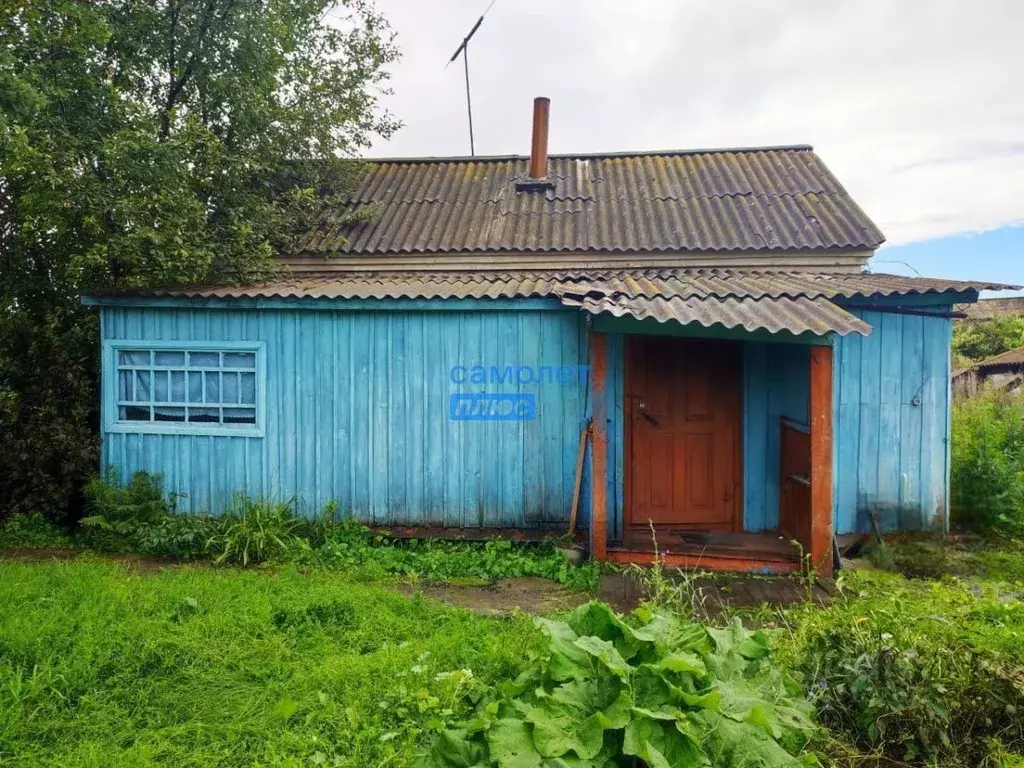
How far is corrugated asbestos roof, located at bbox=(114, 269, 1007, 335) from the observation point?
5.48m

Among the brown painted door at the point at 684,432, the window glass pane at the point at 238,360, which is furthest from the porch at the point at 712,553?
the window glass pane at the point at 238,360

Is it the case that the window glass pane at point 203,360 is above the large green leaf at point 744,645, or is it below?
above

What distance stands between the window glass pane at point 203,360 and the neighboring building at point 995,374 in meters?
17.2

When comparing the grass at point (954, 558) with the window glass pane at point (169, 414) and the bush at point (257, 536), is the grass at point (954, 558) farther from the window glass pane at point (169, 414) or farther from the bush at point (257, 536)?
the window glass pane at point (169, 414)

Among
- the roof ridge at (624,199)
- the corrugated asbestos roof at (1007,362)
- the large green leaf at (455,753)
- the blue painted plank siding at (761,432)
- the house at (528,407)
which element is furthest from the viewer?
the corrugated asbestos roof at (1007,362)

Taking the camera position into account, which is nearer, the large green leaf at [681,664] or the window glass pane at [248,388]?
Result: the large green leaf at [681,664]

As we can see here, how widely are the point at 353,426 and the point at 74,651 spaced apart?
3.35 meters

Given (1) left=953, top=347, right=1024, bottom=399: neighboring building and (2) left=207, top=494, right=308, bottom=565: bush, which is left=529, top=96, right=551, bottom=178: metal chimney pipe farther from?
(1) left=953, top=347, right=1024, bottom=399: neighboring building

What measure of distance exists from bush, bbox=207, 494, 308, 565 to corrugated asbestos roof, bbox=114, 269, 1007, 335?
2.28 meters

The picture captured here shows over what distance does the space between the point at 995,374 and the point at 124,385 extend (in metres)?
20.9

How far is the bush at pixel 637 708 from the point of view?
2.48 meters

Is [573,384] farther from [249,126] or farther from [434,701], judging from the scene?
[249,126]

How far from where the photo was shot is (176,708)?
3.37 m

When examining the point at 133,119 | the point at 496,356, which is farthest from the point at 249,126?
the point at 496,356
